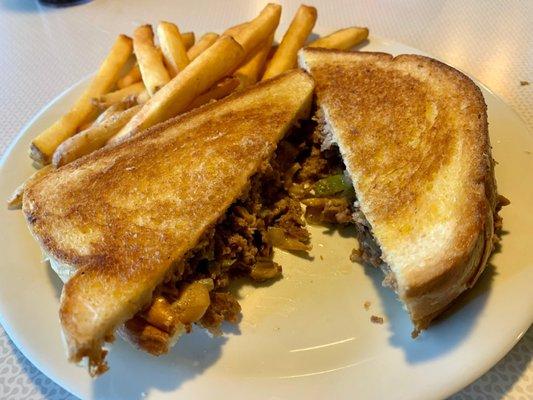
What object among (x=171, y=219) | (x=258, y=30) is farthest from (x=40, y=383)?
(x=258, y=30)

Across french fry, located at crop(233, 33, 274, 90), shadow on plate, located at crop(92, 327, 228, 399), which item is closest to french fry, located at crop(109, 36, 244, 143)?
french fry, located at crop(233, 33, 274, 90)

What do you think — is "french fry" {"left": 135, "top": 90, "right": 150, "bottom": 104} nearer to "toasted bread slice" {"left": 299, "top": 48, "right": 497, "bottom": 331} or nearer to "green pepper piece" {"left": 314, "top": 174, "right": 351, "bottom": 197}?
"toasted bread slice" {"left": 299, "top": 48, "right": 497, "bottom": 331}

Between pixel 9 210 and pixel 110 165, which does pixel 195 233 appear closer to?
pixel 110 165

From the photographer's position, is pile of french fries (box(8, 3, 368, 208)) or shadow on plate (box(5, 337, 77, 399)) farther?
pile of french fries (box(8, 3, 368, 208))

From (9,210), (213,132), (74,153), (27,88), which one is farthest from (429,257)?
(27,88)

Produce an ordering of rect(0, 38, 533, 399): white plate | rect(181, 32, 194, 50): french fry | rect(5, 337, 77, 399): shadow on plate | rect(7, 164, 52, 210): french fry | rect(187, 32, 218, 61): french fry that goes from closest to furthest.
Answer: rect(0, 38, 533, 399): white plate → rect(5, 337, 77, 399): shadow on plate → rect(7, 164, 52, 210): french fry → rect(187, 32, 218, 61): french fry → rect(181, 32, 194, 50): french fry

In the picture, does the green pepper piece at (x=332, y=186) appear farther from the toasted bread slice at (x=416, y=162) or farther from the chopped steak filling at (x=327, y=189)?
the toasted bread slice at (x=416, y=162)

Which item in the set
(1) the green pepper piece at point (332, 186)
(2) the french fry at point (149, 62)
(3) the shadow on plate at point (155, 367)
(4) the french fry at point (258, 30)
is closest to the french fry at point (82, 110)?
(2) the french fry at point (149, 62)
